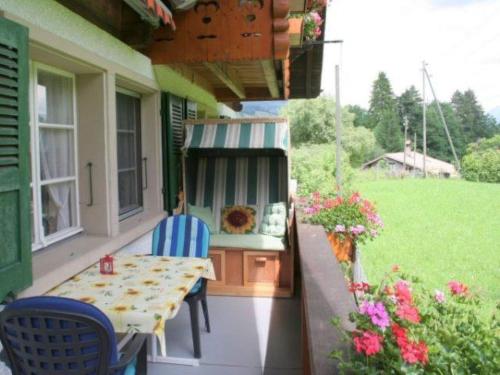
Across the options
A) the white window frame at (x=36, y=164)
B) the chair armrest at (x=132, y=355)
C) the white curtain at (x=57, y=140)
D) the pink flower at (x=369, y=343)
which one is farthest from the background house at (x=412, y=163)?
the pink flower at (x=369, y=343)

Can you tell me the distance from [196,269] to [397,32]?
4430cm

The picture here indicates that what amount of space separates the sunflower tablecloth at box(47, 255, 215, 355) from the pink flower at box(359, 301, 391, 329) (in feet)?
3.70

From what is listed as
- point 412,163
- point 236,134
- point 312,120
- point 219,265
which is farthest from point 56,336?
point 412,163

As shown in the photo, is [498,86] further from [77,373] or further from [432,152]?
[77,373]

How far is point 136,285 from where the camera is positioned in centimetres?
281

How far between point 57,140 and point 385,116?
7350 centimetres

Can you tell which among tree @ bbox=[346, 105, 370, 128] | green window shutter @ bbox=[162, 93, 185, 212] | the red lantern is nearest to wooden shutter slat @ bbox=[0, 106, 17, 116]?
the red lantern

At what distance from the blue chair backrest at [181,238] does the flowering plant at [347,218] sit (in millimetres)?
1526

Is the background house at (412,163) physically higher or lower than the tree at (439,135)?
lower

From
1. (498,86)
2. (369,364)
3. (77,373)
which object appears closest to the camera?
(369,364)

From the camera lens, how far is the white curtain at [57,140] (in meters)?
3.16

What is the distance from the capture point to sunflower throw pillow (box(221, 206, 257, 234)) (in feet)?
18.2

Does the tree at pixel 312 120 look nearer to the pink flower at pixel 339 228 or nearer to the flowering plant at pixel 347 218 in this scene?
the flowering plant at pixel 347 218

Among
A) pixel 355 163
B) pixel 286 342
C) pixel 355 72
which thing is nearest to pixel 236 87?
pixel 286 342
